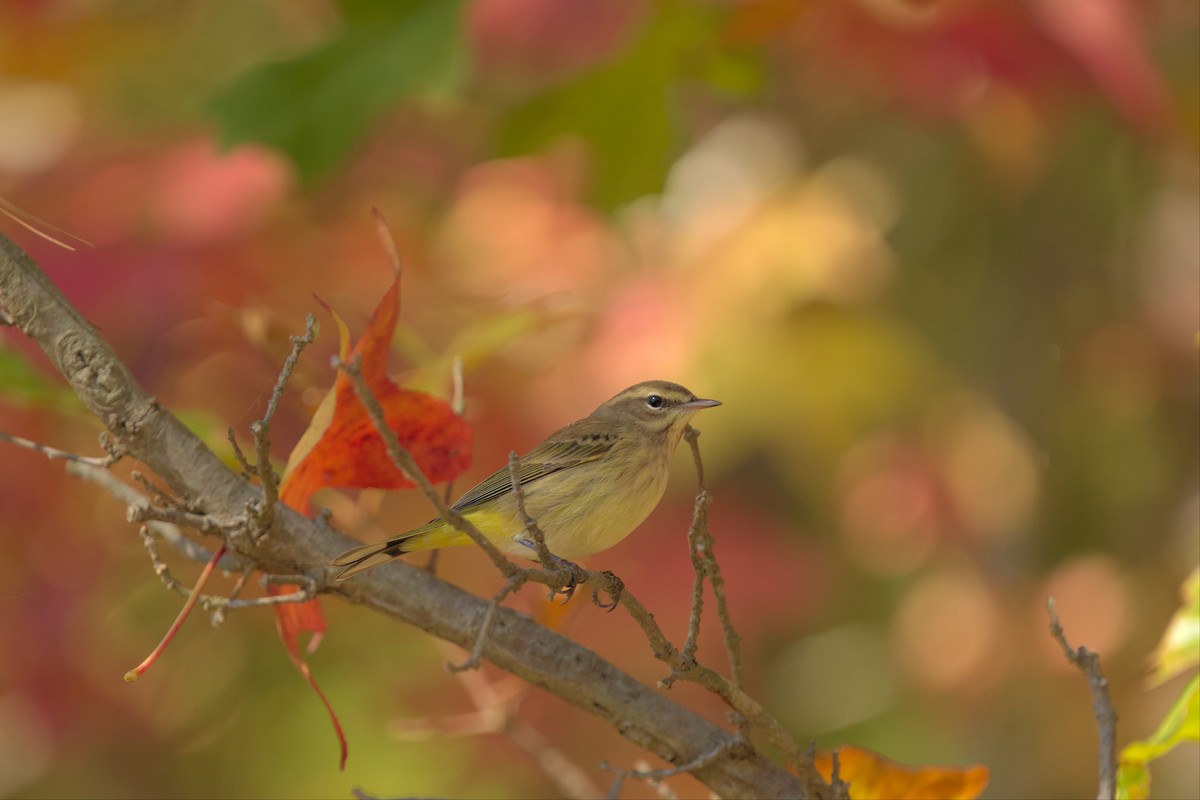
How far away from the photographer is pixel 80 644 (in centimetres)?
382

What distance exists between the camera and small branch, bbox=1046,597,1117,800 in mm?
1659

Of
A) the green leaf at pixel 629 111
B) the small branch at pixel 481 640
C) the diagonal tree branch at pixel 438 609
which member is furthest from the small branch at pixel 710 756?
the green leaf at pixel 629 111

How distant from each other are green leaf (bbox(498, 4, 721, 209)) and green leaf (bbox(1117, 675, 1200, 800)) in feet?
5.95

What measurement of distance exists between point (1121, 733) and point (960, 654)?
1.99 ft

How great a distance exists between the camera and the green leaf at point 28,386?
191 cm

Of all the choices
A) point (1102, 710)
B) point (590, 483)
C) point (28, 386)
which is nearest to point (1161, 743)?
point (1102, 710)

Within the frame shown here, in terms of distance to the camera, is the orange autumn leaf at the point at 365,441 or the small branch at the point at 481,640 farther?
the orange autumn leaf at the point at 365,441

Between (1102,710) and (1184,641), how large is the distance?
0.18 meters

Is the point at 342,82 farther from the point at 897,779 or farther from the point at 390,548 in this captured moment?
the point at 897,779

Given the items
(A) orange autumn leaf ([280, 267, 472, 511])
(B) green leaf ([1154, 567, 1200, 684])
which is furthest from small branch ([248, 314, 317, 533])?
(B) green leaf ([1154, 567, 1200, 684])

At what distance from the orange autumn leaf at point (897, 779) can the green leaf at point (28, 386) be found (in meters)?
1.27

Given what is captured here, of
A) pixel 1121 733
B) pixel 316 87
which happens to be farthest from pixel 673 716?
pixel 1121 733

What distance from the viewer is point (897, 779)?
1.83 meters

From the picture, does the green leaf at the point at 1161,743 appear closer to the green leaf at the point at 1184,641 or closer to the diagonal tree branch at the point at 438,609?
the green leaf at the point at 1184,641
